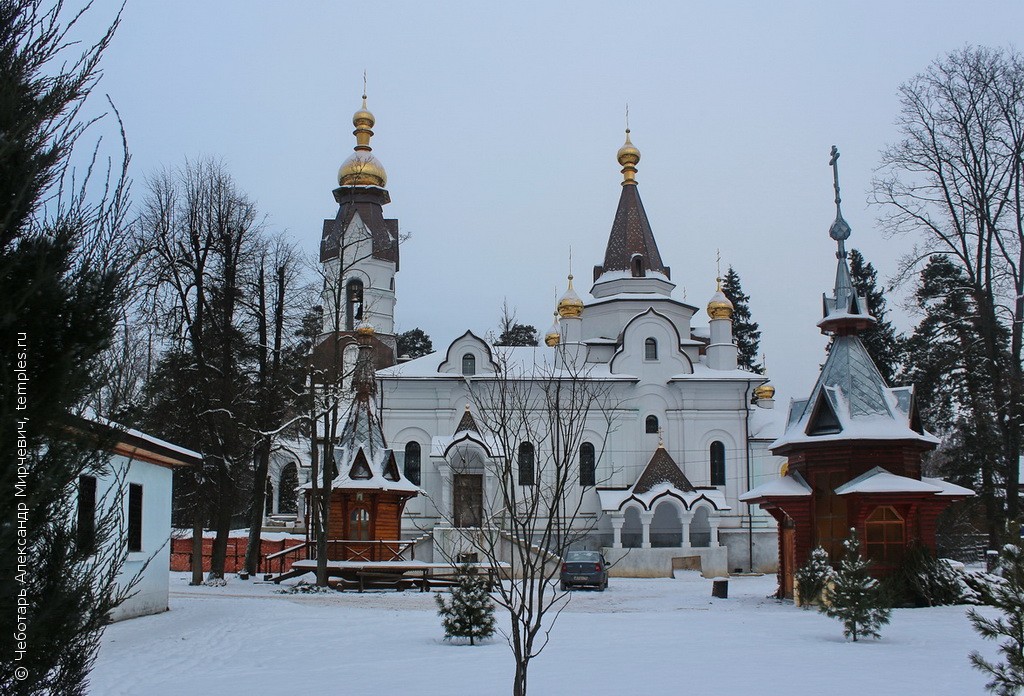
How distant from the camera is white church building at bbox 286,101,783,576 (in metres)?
36.9

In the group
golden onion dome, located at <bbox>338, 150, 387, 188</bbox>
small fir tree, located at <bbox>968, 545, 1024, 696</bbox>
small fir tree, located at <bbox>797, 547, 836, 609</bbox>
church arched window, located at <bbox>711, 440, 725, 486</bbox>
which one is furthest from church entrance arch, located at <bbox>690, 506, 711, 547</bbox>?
small fir tree, located at <bbox>968, 545, 1024, 696</bbox>

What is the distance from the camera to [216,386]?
25.6 metres

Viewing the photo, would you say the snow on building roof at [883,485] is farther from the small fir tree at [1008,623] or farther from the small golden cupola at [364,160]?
the small golden cupola at [364,160]

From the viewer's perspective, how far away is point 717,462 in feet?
134

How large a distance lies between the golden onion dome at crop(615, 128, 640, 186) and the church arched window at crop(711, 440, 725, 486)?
43.5 ft

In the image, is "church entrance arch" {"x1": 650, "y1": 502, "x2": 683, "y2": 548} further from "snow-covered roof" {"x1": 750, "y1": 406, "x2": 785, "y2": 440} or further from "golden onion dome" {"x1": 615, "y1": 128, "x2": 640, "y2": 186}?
"golden onion dome" {"x1": 615, "y1": 128, "x2": 640, "y2": 186}

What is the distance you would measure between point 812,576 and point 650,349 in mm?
22037

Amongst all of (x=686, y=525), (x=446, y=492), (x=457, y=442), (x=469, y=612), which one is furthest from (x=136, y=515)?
(x=686, y=525)

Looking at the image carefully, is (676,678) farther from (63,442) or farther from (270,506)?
(270,506)

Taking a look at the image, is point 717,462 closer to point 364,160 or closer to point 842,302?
point 842,302

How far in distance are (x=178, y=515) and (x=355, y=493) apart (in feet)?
17.1

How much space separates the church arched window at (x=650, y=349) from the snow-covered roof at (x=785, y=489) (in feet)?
60.9

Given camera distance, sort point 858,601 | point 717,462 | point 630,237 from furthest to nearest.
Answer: point 630,237, point 717,462, point 858,601

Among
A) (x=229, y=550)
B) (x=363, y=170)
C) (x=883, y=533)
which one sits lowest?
(x=229, y=550)
